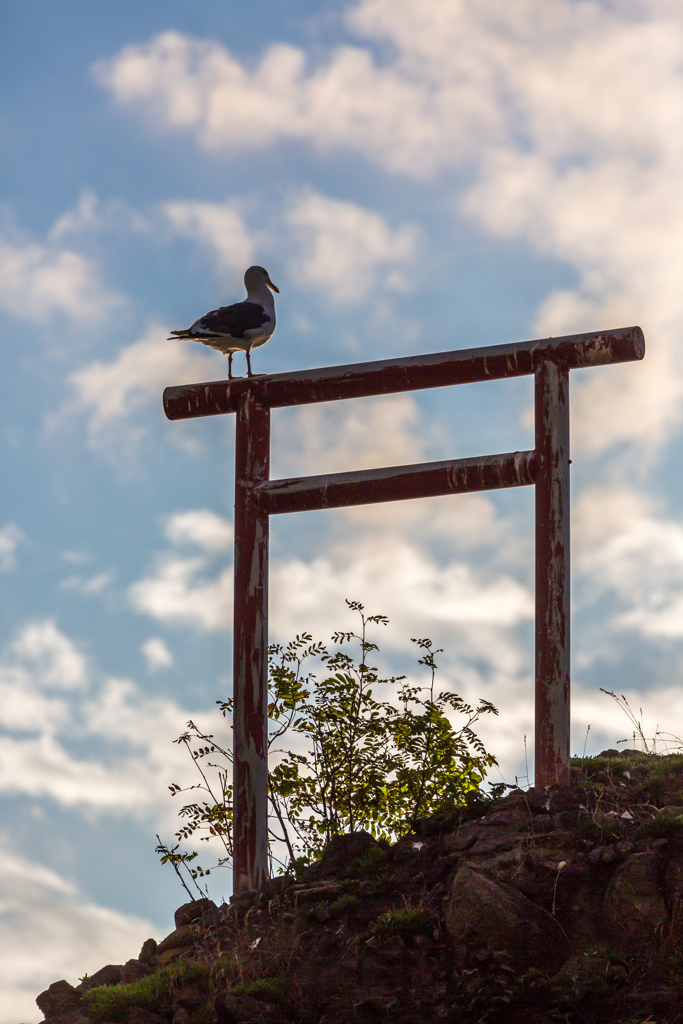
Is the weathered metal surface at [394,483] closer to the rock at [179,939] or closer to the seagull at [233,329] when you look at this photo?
the seagull at [233,329]

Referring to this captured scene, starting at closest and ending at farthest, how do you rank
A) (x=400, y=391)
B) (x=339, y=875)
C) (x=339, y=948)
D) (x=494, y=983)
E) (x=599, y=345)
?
(x=494, y=983)
(x=339, y=948)
(x=339, y=875)
(x=599, y=345)
(x=400, y=391)

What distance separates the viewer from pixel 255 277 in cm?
966

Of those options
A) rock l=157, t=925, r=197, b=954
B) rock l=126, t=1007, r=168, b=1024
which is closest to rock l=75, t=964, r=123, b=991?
rock l=157, t=925, r=197, b=954

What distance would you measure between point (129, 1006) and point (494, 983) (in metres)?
2.11

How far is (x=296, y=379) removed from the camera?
865 cm

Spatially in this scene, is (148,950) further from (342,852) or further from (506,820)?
(506,820)

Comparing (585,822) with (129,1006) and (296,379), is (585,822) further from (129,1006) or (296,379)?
(296,379)

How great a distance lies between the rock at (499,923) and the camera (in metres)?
6.05

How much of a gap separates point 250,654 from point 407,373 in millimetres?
2333

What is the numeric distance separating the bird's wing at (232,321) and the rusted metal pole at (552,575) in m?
2.41

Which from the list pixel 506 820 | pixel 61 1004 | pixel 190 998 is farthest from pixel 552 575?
pixel 61 1004

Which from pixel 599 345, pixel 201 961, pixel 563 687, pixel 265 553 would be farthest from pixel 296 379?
pixel 201 961

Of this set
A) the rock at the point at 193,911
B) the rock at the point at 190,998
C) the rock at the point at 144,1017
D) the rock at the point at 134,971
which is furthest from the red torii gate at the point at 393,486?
the rock at the point at 144,1017

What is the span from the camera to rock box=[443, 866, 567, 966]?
19.9ft
